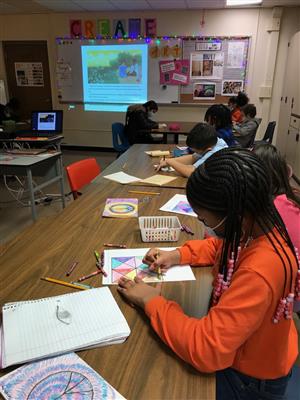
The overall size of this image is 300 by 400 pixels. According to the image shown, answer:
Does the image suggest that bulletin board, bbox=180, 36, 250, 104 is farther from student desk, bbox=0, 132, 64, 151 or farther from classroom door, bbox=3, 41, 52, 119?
student desk, bbox=0, 132, 64, 151

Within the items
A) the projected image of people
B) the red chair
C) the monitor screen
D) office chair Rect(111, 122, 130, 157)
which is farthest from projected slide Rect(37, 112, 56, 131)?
the projected image of people

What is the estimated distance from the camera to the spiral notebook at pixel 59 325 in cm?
74

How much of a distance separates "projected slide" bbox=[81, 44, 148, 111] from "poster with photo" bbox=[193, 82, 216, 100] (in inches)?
36.6

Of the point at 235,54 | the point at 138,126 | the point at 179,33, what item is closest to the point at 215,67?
the point at 235,54

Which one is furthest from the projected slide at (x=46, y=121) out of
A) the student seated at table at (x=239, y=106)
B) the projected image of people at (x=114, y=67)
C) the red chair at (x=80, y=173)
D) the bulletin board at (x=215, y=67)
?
the bulletin board at (x=215, y=67)

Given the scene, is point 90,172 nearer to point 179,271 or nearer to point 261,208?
point 179,271

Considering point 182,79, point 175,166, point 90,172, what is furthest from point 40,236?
point 182,79

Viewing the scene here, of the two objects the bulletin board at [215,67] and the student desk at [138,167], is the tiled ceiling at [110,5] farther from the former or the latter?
the student desk at [138,167]

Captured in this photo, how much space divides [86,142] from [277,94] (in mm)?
3705

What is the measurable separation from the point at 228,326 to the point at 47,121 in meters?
3.61

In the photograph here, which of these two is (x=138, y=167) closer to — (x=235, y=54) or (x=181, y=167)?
(x=181, y=167)

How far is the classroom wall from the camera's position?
5237 mm

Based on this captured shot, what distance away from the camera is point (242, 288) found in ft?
2.14

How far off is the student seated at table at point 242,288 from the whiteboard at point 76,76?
17.7 ft
